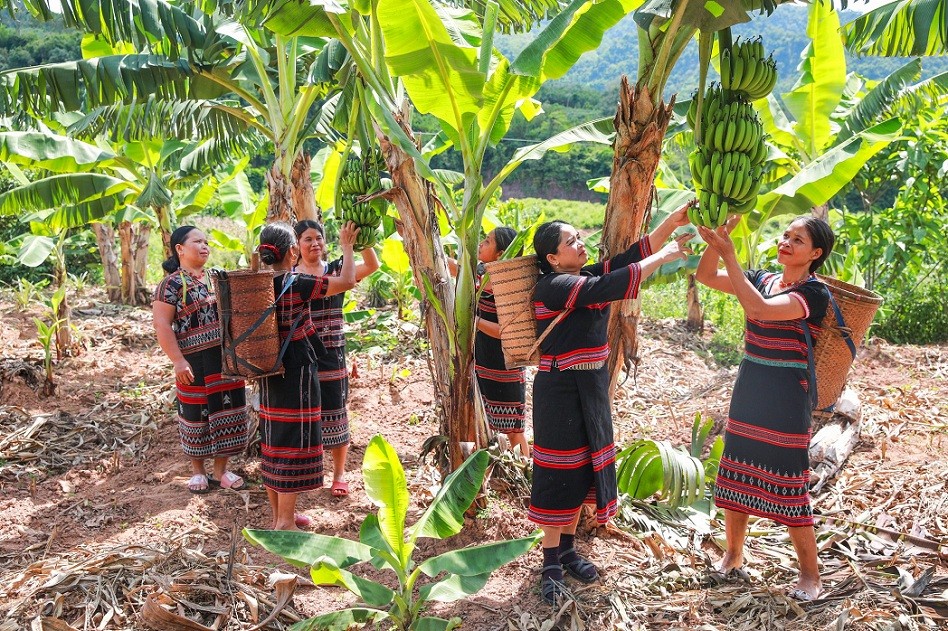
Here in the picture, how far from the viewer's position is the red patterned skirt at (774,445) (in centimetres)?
299

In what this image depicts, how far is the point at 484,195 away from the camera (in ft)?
11.1

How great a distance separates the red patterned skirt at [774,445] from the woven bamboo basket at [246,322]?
6.89 ft

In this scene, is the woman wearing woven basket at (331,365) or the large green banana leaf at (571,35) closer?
the large green banana leaf at (571,35)

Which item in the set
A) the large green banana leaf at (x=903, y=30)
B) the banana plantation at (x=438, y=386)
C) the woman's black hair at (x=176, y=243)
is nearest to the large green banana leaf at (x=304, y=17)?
the banana plantation at (x=438, y=386)

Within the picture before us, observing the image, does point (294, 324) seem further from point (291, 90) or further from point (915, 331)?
point (915, 331)

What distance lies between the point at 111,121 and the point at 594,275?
458 centimetres

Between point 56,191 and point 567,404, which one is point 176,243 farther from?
point 56,191

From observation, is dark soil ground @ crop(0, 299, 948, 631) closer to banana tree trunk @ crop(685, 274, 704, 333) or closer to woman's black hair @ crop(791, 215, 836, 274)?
woman's black hair @ crop(791, 215, 836, 274)

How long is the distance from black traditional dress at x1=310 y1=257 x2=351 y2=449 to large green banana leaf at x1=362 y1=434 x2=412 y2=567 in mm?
1471

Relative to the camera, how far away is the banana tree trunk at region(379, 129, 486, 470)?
3627 mm

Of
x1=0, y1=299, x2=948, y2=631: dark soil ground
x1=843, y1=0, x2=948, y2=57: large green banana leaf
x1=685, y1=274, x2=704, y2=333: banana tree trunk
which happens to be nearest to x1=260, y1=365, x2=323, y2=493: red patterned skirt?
x1=0, y1=299, x2=948, y2=631: dark soil ground

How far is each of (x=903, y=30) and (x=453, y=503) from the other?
10.7ft

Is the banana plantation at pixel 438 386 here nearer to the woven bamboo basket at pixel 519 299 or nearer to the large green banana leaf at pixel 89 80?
the large green banana leaf at pixel 89 80

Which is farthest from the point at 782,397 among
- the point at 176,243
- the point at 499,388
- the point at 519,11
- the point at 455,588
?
the point at 519,11
